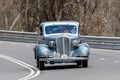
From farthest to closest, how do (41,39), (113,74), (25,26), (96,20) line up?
(25,26), (96,20), (41,39), (113,74)

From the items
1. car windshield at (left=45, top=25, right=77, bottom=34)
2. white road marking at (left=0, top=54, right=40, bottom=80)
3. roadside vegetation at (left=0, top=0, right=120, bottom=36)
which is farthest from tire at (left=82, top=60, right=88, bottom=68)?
roadside vegetation at (left=0, top=0, right=120, bottom=36)

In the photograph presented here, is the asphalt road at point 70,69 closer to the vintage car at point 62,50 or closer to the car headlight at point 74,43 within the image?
the vintage car at point 62,50

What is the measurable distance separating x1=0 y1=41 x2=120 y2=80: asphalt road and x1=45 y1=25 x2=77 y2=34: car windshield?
1395mm

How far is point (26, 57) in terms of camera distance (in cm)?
Answer: 2611

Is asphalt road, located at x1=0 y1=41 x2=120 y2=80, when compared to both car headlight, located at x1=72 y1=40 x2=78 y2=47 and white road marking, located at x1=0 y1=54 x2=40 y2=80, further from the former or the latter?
car headlight, located at x1=72 y1=40 x2=78 y2=47

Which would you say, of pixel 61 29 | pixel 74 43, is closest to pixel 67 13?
pixel 61 29

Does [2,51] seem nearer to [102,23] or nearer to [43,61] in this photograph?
[43,61]

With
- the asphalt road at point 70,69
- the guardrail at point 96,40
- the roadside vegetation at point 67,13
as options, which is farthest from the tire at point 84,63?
the roadside vegetation at point 67,13

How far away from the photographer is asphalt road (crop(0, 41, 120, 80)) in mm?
16750

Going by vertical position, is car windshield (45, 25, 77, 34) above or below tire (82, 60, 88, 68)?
above

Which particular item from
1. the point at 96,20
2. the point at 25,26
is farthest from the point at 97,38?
the point at 25,26

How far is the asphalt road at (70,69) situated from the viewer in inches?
659

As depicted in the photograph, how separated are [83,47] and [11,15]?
45.1 meters

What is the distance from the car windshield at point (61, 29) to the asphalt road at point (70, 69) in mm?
1395
